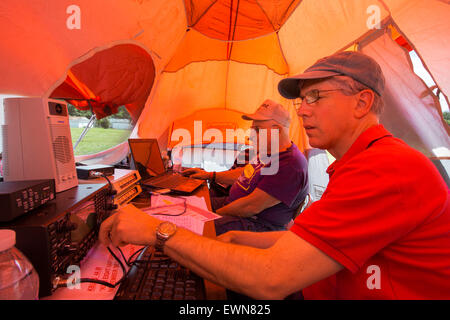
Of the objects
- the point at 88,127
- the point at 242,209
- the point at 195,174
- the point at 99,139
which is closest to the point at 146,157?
the point at 195,174

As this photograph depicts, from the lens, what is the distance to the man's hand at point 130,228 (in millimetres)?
610

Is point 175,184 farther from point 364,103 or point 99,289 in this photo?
point 364,103

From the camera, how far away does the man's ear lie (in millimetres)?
694

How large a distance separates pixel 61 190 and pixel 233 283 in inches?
26.6

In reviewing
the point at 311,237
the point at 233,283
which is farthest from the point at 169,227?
the point at 311,237

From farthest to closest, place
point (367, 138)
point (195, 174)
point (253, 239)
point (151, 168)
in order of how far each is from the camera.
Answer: point (195, 174), point (151, 168), point (253, 239), point (367, 138)

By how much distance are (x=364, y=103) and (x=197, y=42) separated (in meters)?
2.81

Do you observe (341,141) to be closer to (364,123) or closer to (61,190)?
(364,123)

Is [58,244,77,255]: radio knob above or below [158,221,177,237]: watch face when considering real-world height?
below

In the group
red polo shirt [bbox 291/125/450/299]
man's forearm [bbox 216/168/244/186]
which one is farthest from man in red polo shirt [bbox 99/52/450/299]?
man's forearm [bbox 216/168/244/186]

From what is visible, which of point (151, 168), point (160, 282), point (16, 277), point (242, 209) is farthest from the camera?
point (151, 168)

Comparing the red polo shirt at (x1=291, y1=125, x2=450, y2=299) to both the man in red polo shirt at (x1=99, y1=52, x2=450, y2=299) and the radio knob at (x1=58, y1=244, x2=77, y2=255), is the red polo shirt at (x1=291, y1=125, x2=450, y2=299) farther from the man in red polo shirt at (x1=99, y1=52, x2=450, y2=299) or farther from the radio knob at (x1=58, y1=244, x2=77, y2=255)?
the radio knob at (x1=58, y1=244, x2=77, y2=255)

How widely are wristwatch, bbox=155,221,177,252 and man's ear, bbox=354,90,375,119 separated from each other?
2.23 ft

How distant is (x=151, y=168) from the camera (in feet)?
5.92
